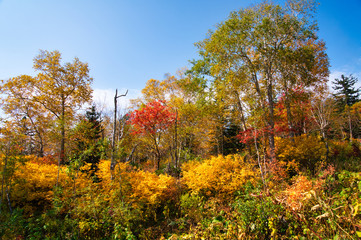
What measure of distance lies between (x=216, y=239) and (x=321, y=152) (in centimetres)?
883

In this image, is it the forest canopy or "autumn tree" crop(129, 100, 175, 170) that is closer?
the forest canopy

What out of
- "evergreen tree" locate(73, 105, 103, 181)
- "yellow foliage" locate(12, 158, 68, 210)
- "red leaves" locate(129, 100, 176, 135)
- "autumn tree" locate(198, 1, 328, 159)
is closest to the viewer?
"evergreen tree" locate(73, 105, 103, 181)

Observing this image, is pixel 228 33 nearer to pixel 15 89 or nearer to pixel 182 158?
pixel 182 158

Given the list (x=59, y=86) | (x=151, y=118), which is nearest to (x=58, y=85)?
(x=59, y=86)

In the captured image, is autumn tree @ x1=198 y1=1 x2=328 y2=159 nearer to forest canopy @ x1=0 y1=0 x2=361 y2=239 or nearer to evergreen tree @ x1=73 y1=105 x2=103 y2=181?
forest canopy @ x1=0 y1=0 x2=361 y2=239

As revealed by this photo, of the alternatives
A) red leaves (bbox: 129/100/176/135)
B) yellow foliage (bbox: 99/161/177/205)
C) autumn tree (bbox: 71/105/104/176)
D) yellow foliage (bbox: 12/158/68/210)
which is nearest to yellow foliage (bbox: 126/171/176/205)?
yellow foliage (bbox: 99/161/177/205)

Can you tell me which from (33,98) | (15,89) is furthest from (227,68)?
(15,89)

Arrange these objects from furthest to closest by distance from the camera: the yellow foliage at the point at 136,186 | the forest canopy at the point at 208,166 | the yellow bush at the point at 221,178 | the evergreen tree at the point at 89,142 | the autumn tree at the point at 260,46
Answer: the autumn tree at the point at 260,46 → the yellow bush at the point at 221,178 → the yellow foliage at the point at 136,186 → the evergreen tree at the point at 89,142 → the forest canopy at the point at 208,166

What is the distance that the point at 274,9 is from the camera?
758 cm

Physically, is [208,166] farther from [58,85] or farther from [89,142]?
[58,85]

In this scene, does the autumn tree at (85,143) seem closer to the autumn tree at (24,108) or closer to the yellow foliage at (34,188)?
the yellow foliage at (34,188)

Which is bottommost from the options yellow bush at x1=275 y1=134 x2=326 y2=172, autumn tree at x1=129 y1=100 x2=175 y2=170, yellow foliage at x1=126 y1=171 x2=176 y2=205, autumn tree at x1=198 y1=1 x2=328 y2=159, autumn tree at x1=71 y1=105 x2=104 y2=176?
yellow foliage at x1=126 y1=171 x2=176 y2=205

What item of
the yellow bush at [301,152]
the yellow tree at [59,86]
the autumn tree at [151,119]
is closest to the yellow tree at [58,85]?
the yellow tree at [59,86]

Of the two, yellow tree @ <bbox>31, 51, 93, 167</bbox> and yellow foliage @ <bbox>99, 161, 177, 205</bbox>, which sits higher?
yellow tree @ <bbox>31, 51, 93, 167</bbox>
